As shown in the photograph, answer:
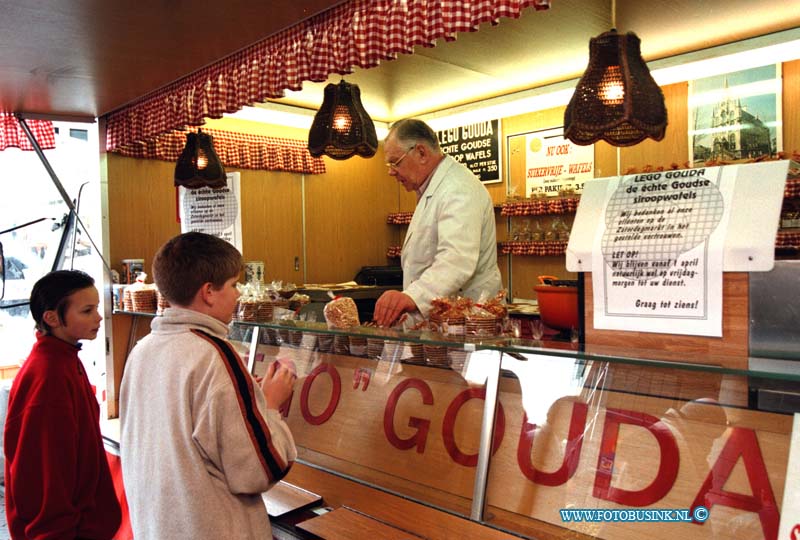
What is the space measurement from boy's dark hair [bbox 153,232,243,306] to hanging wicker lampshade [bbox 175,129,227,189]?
9.57ft

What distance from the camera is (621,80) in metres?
3.14

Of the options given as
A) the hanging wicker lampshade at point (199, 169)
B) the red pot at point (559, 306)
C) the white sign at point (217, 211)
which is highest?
the hanging wicker lampshade at point (199, 169)

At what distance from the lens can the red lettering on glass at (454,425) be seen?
2141mm

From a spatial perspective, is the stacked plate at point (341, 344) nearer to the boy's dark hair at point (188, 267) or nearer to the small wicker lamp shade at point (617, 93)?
A: the boy's dark hair at point (188, 267)

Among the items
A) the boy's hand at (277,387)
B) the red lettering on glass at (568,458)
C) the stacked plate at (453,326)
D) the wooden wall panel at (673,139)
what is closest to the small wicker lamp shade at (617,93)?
the stacked plate at (453,326)

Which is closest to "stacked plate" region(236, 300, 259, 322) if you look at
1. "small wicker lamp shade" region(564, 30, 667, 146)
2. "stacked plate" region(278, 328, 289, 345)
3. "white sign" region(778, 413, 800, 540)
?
"stacked plate" region(278, 328, 289, 345)

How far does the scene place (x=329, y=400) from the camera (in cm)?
287

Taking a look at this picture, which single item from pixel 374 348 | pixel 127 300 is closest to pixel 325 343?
pixel 374 348

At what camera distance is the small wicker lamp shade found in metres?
3.12

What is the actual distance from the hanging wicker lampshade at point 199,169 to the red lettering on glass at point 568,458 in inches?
132

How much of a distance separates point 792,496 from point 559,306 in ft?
Answer: 3.18

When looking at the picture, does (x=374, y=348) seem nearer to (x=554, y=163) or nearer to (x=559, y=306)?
(x=559, y=306)

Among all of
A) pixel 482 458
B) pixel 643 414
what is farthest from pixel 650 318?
pixel 482 458

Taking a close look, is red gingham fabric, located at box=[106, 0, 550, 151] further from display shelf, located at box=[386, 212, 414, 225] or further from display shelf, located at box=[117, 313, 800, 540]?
display shelf, located at box=[386, 212, 414, 225]
